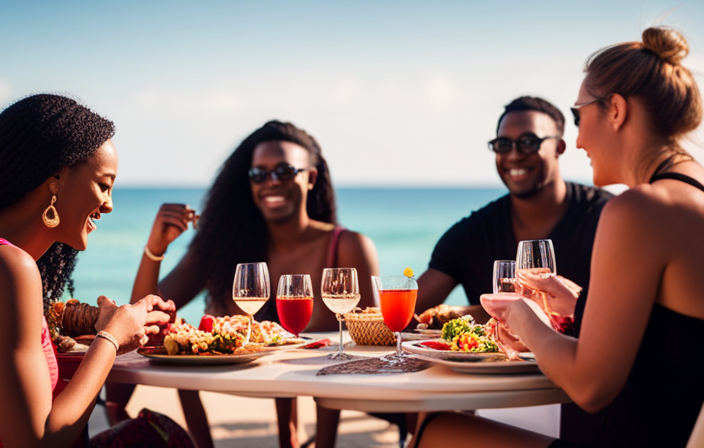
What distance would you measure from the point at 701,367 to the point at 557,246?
8.42 feet

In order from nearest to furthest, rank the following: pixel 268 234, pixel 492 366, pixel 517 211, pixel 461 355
Result: pixel 492 366 → pixel 461 355 → pixel 517 211 → pixel 268 234

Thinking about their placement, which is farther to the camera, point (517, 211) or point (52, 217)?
point (517, 211)

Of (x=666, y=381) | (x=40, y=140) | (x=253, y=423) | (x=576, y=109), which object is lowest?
(x=253, y=423)

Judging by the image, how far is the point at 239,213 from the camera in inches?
194

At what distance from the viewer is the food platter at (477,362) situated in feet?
6.91

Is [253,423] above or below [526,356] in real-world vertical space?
below

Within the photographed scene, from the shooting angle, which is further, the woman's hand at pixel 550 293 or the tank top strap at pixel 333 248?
the tank top strap at pixel 333 248

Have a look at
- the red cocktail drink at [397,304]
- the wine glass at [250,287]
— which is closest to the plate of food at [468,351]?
the red cocktail drink at [397,304]

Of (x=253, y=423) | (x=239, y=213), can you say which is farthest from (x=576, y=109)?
(x=253, y=423)

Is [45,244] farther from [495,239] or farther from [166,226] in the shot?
[495,239]

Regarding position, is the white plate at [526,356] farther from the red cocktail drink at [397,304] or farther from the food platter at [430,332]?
the food platter at [430,332]

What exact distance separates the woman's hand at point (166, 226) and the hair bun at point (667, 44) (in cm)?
261

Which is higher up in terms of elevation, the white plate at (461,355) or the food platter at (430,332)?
the white plate at (461,355)

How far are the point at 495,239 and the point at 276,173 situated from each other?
1539 millimetres
